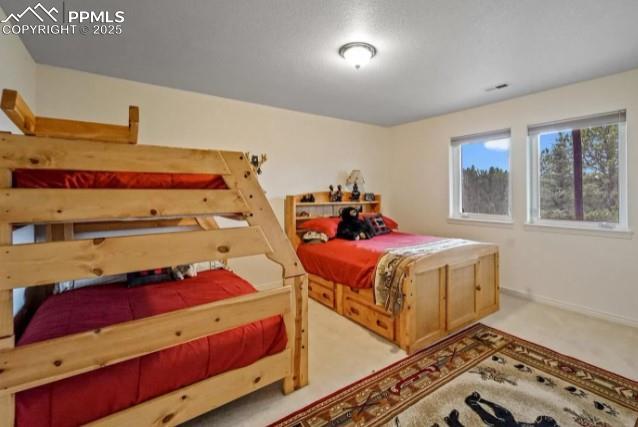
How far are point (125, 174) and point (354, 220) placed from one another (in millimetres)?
2688

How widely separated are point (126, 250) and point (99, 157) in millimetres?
457

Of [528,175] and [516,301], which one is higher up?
[528,175]

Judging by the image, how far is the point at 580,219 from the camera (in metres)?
3.12

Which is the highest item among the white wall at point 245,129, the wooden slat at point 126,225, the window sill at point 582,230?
the white wall at point 245,129

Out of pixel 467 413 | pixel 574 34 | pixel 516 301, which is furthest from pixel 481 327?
pixel 574 34

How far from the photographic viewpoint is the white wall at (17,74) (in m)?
1.87

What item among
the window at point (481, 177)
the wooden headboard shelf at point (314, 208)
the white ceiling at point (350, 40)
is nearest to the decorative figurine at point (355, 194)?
the wooden headboard shelf at point (314, 208)

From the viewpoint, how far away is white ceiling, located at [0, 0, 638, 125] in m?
1.79

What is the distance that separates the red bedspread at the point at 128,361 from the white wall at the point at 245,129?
60.7 inches

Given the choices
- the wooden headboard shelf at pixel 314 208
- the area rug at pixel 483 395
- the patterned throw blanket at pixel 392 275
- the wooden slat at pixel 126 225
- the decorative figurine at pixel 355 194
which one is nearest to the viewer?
the area rug at pixel 483 395

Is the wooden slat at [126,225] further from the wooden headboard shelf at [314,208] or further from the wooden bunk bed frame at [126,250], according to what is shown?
the wooden bunk bed frame at [126,250]

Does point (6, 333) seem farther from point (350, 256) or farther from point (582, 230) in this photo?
point (582, 230)

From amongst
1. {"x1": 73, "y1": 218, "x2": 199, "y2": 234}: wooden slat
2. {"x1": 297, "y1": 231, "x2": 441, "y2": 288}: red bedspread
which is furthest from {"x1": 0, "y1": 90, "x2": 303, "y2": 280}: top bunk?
{"x1": 73, "y1": 218, "x2": 199, "y2": 234}: wooden slat

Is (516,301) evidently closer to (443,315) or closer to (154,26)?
(443,315)
